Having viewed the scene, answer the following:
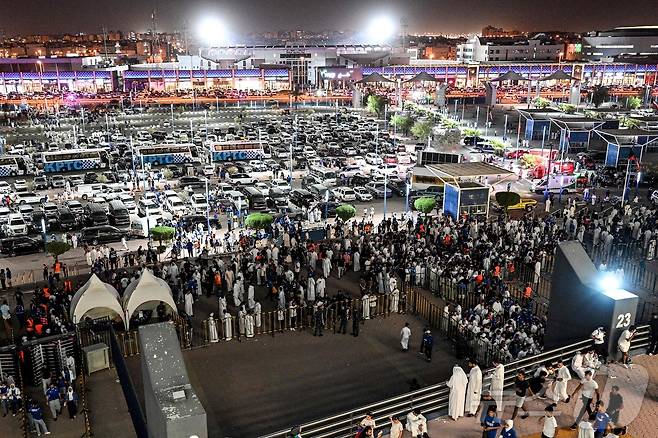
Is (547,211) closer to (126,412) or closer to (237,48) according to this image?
(126,412)

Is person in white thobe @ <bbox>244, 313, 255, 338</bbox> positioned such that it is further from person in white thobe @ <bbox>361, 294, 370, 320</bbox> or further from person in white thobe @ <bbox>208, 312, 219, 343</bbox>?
person in white thobe @ <bbox>361, 294, 370, 320</bbox>

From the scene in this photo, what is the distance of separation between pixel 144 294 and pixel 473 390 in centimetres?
1078

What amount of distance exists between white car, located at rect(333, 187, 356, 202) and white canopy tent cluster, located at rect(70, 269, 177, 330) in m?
18.7

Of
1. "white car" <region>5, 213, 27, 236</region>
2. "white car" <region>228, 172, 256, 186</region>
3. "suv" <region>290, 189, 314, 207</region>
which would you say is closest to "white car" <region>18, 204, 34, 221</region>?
"white car" <region>5, 213, 27, 236</region>

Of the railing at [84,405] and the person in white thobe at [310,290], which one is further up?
the person in white thobe at [310,290]

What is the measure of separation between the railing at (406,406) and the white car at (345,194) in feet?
78.6

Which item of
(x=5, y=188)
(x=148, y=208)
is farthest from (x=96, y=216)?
(x=5, y=188)

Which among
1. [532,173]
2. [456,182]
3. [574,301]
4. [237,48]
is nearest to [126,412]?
A: [574,301]

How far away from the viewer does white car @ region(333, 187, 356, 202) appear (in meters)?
36.3

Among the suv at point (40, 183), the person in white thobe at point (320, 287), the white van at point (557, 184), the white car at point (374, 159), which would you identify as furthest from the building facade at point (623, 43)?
the person in white thobe at point (320, 287)

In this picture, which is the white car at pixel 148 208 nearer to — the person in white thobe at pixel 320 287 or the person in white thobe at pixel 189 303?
the person in white thobe at pixel 189 303

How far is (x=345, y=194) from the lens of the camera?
36.4m

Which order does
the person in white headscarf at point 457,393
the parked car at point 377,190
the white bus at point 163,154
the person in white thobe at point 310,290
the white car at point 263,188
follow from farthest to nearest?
the white bus at point 163,154 → the parked car at point 377,190 → the white car at point 263,188 → the person in white thobe at point 310,290 → the person in white headscarf at point 457,393

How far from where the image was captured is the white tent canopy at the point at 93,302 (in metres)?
17.6
